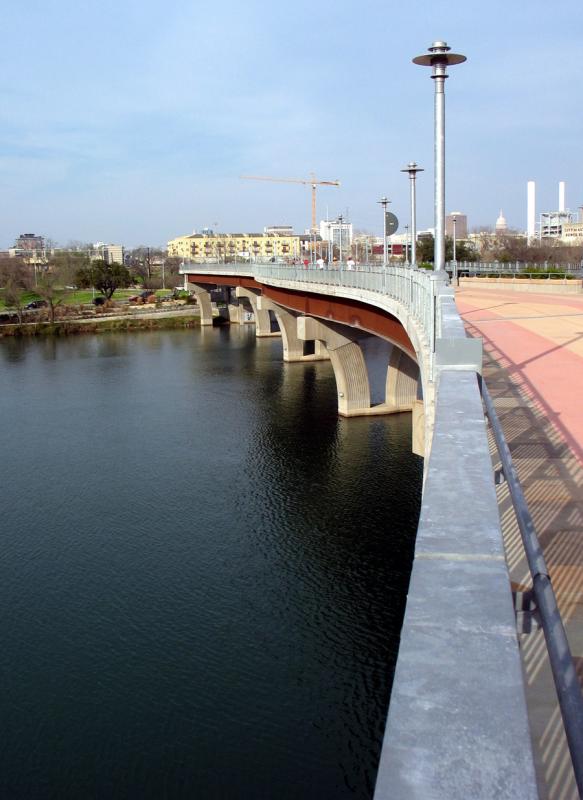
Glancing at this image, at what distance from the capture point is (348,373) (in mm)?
35719

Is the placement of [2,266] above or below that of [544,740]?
above

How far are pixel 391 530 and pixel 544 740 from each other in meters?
18.1

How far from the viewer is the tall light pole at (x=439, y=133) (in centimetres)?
1150

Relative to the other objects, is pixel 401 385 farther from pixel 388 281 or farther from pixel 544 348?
pixel 544 348

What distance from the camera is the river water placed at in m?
13.0

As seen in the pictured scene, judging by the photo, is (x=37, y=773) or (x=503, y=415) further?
(x=37, y=773)

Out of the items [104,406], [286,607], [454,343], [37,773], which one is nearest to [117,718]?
[37,773]

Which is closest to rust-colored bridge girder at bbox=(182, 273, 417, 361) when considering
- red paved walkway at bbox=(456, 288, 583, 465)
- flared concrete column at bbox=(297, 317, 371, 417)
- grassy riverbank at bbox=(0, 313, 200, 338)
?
flared concrete column at bbox=(297, 317, 371, 417)

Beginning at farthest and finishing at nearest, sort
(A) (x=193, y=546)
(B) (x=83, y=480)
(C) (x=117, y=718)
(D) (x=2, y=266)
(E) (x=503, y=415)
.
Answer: (D) (x=2, y=266) < (B) (x=83, y=480) < (A) (x=193, y=546) < (C) (x=117, y=718) < (E) (x=503, y=415)

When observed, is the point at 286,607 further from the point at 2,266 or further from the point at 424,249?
the point at 2,266

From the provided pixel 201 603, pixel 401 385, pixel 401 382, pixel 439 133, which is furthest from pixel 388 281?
pixel 401 385

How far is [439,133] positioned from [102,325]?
7281 centimetres

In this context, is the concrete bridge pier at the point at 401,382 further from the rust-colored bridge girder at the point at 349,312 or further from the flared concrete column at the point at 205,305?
the flared concrete column at the point at 205,305

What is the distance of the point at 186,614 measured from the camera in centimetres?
1744
